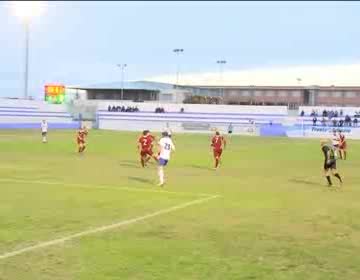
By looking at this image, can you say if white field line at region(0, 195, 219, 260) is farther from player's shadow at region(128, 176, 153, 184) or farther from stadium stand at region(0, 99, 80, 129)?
stadium stand at region(0, 99, 80, 129)

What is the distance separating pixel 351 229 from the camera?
1316cm

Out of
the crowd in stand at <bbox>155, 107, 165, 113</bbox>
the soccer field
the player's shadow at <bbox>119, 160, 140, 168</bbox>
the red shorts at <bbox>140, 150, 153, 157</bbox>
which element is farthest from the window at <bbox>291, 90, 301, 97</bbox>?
the soccer field

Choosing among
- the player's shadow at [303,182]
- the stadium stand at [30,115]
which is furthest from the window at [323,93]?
the player's shadow at [303,182]

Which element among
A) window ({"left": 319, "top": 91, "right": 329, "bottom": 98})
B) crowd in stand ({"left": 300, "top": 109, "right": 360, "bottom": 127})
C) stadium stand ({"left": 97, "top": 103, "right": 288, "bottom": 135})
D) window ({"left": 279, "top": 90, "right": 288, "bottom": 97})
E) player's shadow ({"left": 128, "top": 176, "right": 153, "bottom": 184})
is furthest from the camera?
window ({"left": 279, "top": 90, "right": 288, "bottom": 97})

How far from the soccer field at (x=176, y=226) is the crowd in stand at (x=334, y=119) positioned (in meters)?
51.4

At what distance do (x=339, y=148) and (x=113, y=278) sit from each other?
29.6m

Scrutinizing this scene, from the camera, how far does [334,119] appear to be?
3049 inches

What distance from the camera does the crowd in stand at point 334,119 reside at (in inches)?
2955

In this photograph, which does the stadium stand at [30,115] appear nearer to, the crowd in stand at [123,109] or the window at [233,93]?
the crowd in stand at [123,109]

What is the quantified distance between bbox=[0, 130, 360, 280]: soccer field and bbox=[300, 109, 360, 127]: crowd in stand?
51388mm

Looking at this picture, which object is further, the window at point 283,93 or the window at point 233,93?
the window at point 233,93

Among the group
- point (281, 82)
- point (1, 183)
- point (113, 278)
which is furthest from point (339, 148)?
point (281, 82)

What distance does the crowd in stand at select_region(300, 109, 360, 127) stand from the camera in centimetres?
7506

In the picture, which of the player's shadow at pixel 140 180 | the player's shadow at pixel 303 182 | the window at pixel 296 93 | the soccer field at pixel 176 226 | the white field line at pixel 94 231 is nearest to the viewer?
the soccer field at pixel 176 226
